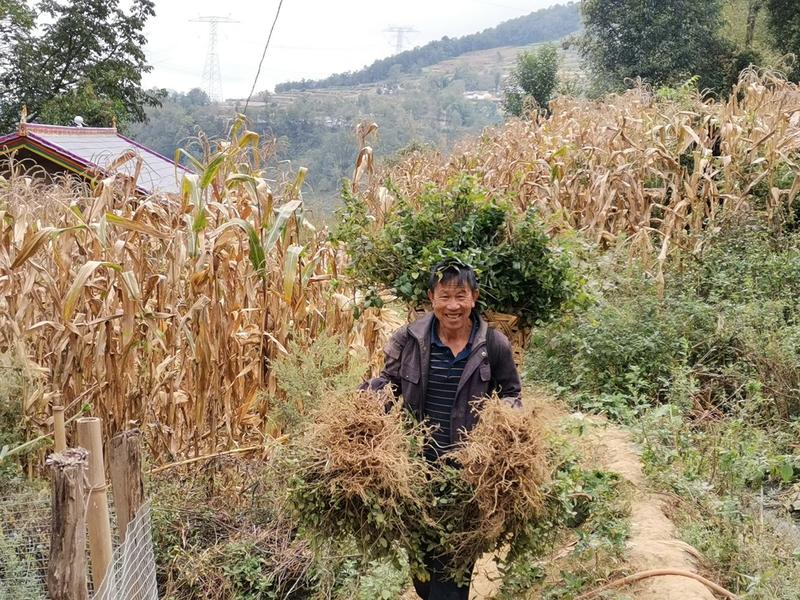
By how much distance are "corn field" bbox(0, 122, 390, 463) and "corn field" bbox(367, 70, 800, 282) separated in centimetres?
222

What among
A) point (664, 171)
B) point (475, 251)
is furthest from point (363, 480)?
point (664, 171)

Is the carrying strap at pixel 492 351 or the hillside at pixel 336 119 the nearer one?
the carrying strap at pixel 492 351

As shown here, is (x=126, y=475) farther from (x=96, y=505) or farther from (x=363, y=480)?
(x=363, y=480)

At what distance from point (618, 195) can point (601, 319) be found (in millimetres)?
2046

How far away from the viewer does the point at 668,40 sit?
67.8 feet

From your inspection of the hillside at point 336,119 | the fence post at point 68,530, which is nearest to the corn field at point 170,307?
the hillside at point 336,119

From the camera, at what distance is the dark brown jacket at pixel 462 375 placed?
2953 millimetres

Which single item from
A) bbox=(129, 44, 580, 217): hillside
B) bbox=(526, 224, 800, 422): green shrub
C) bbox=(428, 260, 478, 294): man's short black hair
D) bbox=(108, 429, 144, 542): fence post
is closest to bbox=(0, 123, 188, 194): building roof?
bbox=(129, 44, 580, 217): hillside

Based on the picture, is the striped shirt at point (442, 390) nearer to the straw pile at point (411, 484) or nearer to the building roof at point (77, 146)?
the straw pile at point (411, 484)

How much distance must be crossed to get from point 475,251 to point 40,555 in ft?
8.15

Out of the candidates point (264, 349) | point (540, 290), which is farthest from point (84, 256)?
point (540, 290)

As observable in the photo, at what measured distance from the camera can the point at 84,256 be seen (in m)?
4.45

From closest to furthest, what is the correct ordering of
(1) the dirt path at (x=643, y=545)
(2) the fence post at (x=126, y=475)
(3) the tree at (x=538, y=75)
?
(2) the fence post at (x=126, y=475)
(1) the dirt path at (x=643, y=545)
(3) the tree at (x=538, y=75)

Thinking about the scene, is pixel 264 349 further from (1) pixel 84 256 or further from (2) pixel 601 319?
(2) pixel 601 319
